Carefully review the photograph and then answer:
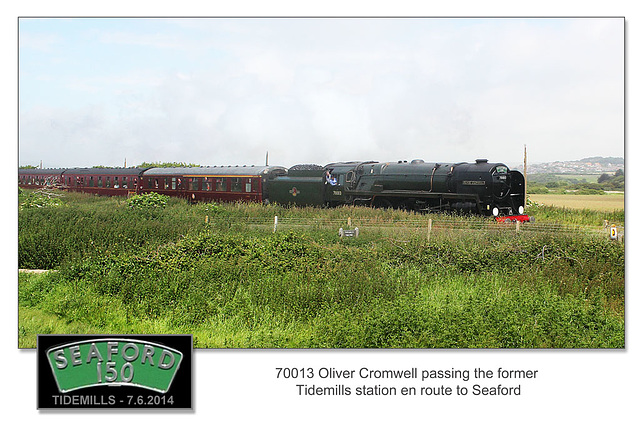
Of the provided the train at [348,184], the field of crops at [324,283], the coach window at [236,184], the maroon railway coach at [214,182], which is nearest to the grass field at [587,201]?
Result: the field of crops at [324,283]

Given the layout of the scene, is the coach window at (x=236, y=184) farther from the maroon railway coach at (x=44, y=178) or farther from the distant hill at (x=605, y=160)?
the distant hill at (x=605, y=160)

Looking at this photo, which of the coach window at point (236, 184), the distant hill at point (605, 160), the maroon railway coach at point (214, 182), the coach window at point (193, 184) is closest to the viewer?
the distant hill at point (605, 160)

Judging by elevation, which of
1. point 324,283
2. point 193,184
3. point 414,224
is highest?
point 193,184

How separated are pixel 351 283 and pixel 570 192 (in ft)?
17.4

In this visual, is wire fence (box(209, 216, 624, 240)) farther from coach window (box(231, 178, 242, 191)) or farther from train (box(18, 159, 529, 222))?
coach window (box(231, 178, 242, 191))

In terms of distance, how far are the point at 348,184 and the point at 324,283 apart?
10740mm

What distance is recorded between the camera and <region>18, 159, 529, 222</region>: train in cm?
1698

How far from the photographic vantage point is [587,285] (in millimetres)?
9234

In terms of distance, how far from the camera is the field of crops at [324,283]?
305 inches

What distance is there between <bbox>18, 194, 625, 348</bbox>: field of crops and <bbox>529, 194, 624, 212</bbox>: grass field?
16cm

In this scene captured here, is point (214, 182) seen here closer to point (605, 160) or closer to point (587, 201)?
point (587, 201)

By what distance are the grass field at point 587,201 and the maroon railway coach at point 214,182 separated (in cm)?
884

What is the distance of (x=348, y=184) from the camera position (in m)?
19.9

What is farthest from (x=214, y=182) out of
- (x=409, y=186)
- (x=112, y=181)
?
(x=409, y=186)
